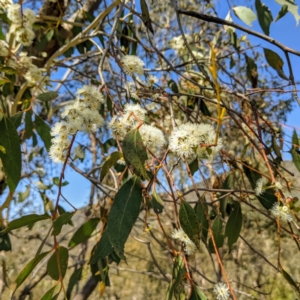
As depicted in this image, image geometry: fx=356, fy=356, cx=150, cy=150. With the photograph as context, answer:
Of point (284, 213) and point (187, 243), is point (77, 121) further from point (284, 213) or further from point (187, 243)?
point (284, 213)

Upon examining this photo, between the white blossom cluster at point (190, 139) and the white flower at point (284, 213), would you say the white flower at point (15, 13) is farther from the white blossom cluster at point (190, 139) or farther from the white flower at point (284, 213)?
the white flower at point (284, 213)

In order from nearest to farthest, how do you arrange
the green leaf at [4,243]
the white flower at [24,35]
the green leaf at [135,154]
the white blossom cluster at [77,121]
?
the green leaf at [135,154] → the white blossom cluster at [77,121] → the white flower at [24,35] → the green leaf at [4,243]

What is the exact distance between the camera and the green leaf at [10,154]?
724mm

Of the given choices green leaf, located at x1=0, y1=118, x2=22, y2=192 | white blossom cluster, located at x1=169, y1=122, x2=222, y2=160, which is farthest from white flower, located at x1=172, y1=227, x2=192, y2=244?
green leaf, located at x1=0, y1=118, x2=22, y2=192

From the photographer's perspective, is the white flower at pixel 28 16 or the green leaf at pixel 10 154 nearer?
the green leaf at pixel 10 154

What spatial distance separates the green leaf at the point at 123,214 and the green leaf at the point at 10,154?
27 cm

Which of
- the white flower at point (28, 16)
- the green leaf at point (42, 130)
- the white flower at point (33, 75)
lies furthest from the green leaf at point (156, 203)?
the white flower at point (28, 16)

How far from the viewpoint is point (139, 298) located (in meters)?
2.66

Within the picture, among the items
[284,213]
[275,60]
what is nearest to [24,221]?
[284,213]

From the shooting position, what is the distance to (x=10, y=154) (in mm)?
737

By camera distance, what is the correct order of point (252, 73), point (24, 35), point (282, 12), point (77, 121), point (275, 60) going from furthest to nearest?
1. point (24, 35)
2. point (252, 73)
3. point (282, 12)
4. point (275, 60)
5. point (77, 121)

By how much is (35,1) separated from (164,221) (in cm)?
197

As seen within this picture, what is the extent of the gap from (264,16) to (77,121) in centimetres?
59

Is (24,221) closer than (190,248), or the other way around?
(190,248)
